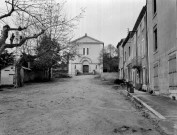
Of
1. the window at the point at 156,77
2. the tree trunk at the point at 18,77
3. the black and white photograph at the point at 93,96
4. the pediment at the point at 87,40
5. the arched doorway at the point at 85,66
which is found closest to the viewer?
the black and white photograph at the point at 93,96

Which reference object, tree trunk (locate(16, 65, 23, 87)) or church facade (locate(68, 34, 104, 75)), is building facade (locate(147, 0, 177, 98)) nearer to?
tree trunk (locate(16, 65, 23, 87))

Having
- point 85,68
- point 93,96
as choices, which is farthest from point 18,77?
point 85,68

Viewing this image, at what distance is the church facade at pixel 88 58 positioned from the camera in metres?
51.3

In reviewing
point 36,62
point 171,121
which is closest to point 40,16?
point 171,121

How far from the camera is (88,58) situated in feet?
172

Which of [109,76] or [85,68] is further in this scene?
[85,68]

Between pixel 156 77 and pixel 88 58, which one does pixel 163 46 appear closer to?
pixel 156 77

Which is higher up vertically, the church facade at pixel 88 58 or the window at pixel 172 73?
the church facade at pixel 88 58

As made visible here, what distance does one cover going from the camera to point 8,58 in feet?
93.3

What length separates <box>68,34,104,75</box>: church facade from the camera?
51312mm

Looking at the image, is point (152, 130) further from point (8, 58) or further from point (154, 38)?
point (8, 58)

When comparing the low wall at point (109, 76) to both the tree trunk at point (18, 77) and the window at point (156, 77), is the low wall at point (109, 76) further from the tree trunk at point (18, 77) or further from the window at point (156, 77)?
the window at point (156, 77)

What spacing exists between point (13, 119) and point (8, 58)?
911 inches

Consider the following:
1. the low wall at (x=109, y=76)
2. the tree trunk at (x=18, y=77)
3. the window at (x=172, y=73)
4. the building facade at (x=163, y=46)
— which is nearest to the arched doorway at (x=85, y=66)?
the low wall at (x=109, y=76)
